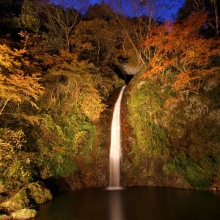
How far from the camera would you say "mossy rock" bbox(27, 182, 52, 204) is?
970 cm

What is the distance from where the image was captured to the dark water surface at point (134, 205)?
313 inches

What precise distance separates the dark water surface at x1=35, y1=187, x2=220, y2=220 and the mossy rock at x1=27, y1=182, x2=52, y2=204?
0.38 m

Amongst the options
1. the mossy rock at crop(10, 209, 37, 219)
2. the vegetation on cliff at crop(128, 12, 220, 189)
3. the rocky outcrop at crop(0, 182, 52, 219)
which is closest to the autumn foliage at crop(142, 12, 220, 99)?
the vegetation on cliff at crop(128, 12, 220, 189)

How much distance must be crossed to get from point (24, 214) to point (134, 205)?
14.5ft

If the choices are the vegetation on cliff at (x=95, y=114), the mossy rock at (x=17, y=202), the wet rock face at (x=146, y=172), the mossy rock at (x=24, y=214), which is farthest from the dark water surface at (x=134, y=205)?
the vegetation on cliff at (x=95, y=114)

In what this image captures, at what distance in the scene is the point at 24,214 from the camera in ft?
26.2

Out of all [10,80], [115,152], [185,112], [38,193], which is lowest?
[38,193]

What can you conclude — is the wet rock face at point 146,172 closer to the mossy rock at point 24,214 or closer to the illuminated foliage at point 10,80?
the mossy rock at point 24,214

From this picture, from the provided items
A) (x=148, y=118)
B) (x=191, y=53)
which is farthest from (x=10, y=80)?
(x=191, y=53)

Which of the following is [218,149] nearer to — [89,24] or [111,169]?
[111,169]

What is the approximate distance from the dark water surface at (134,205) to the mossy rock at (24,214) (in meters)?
0.27

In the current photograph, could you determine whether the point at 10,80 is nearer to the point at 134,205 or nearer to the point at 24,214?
the point at 24,214

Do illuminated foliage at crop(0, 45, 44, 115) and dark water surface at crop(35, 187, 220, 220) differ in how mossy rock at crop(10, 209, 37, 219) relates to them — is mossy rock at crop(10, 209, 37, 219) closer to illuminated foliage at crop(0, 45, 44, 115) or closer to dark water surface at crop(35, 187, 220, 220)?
dark water surface at crop(35, 187, 220, 220)

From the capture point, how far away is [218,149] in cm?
1135
